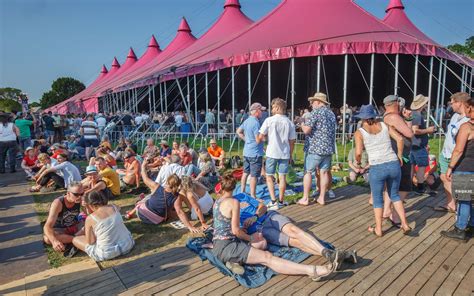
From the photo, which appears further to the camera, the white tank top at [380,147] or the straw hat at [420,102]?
the straw hat at [420,102]

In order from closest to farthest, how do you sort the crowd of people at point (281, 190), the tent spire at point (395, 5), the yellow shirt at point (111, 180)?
the crowd of people at point (281, 190)
the yellow shirt at point (111, 180)
the tent spire at point (395, 5)

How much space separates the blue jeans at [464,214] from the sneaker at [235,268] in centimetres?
248

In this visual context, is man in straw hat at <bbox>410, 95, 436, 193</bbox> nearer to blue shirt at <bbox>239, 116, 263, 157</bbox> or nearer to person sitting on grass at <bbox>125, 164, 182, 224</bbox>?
blue shirt at <bbox>239, 116, 263, 157</bbox>

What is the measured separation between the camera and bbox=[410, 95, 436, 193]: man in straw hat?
16.1 ft

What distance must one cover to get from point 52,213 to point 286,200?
3.35 m

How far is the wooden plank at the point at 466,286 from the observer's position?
2675 millimetres

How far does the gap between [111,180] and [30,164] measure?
3.37 metres

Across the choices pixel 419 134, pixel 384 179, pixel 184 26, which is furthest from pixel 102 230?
pixel 184 26

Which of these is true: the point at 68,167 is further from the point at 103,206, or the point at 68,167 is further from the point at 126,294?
the point at 126,294

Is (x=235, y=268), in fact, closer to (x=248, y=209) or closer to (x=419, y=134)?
(x=248, y=209)

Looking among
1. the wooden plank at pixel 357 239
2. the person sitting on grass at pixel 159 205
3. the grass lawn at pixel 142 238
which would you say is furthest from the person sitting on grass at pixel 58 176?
the wooden plank at pixel 357 239

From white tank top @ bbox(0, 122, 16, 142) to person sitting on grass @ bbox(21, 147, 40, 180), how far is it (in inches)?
32.9

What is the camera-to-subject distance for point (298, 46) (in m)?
11.1

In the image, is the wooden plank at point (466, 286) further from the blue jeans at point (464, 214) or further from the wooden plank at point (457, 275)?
the blue jeans at point (464, 214)
